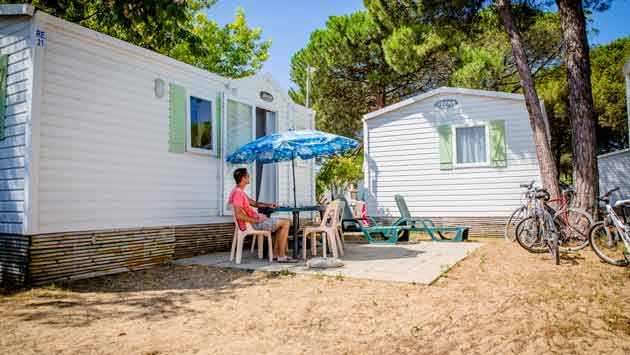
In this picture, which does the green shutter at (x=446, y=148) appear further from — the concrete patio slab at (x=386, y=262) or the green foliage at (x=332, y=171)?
the green foliage at (x=332, y=171)

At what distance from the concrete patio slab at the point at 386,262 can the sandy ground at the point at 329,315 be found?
19 centimetres

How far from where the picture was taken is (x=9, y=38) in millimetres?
4371

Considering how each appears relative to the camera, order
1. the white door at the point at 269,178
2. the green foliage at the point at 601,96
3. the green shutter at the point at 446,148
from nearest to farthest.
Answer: the white door at the point at 269,178
the green shutter at the point at 446,148
the green foliage at the point at 601,96

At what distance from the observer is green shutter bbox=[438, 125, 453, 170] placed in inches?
337

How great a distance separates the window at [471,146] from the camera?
842 centimetres

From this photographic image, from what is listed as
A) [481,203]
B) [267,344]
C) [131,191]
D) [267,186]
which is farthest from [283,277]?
[481,203]

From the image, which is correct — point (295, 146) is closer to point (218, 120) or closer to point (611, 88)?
point (218, 120)

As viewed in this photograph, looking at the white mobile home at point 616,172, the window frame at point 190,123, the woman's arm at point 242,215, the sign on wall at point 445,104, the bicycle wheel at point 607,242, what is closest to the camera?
the bicycle wheel at point 607,242

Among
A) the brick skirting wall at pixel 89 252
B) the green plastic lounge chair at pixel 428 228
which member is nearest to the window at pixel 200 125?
the brick skirting wall at pixel 89 252

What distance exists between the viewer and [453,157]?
8.53 metres

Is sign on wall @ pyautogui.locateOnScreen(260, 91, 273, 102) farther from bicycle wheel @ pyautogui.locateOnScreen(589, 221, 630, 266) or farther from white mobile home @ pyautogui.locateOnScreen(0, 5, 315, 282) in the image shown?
bicycle wheel @ pyautogui.locateOnScreen(589, 221, 630, 266)

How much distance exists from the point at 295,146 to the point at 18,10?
130 inches

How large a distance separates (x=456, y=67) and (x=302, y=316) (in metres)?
13.7

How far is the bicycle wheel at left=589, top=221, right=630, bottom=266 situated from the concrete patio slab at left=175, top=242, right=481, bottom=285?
1446 millimetres
